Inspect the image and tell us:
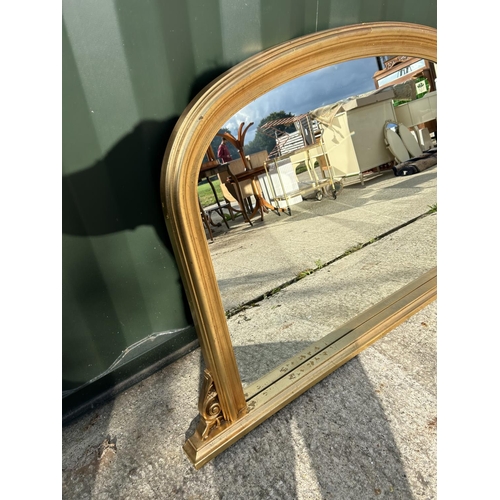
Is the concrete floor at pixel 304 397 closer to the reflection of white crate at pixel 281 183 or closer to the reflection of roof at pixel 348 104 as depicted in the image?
the reflection of white crate at pixel 281 183

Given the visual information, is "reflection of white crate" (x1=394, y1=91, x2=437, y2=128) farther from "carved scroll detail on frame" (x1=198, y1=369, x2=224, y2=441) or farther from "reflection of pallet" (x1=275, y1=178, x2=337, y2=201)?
"carved scroll detail on frame" (x1=198, y1=369, x2=224, y2=441)

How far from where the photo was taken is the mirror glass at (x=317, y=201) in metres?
1.00

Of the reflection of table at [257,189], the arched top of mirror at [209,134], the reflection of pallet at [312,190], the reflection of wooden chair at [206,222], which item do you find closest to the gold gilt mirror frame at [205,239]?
the arched top of mirror at [209,134]

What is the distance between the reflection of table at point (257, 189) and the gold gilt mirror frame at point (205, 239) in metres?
0.20

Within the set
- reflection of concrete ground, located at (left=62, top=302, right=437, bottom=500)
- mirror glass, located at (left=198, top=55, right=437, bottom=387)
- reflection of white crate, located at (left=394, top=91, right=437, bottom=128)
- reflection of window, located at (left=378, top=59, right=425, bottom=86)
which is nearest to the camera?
reflection of concrete ground, located at (left=62, top=302, right=437, bottom=500)

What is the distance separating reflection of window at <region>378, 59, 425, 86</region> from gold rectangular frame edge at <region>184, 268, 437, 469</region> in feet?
2.66

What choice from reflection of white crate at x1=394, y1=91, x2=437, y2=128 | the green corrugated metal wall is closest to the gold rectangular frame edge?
the green corrugated metal wall

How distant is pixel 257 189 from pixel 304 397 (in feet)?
2.24

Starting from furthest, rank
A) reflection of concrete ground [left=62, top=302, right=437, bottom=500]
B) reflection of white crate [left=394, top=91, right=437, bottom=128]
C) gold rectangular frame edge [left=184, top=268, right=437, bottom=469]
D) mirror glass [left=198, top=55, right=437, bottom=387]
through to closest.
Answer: reflection of white crate [left=394, top=91, right=437, bottom=128] → mirror glass [left=198, top=55, right=437, bottom=387] → gold rectangular frame edge [left=184, top=268, right=437, bottom=469] → reflection of concrete ground [left=62, top=302, right=437, bottom=500]

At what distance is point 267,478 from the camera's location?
815 millimetres

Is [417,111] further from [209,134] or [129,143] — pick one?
[129,143]

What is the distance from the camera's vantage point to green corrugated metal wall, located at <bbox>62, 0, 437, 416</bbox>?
83cm
